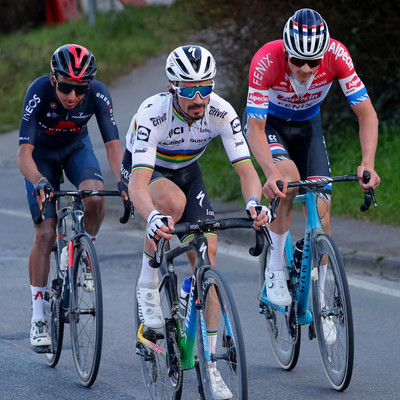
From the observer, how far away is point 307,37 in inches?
209

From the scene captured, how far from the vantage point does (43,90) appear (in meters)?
5.95

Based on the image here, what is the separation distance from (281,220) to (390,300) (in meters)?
1.93

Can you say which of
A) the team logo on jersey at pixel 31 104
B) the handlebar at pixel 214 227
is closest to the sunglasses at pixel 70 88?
the team logo on jersey at pixel 31 104

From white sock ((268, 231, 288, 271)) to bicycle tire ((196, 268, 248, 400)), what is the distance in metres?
1.35

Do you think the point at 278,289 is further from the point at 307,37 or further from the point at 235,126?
the point at 307,37

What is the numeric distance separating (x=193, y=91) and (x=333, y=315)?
155cm

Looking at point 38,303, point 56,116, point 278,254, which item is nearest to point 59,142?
point 56,116

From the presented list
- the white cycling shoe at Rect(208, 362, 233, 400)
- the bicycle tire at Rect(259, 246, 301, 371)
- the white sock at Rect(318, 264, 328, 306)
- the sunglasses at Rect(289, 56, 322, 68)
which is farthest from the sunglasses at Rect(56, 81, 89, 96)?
the white cycling shoe at Rect(208, 362, 233, 400)

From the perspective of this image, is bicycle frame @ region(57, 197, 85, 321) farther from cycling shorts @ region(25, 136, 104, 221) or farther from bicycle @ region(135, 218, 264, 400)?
bicycle @ region(135, 218, 264, 400)

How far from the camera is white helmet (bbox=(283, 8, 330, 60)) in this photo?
5320 millimetres

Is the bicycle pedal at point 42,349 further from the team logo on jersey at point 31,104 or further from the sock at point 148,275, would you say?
the team logo on jersey at point 31,104

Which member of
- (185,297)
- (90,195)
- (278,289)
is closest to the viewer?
(185,297)

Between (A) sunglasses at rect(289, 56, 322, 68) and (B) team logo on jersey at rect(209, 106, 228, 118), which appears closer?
(B) team logo on jersey at rect(209, 106, 228, 118)

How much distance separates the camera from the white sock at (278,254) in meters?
5.78
